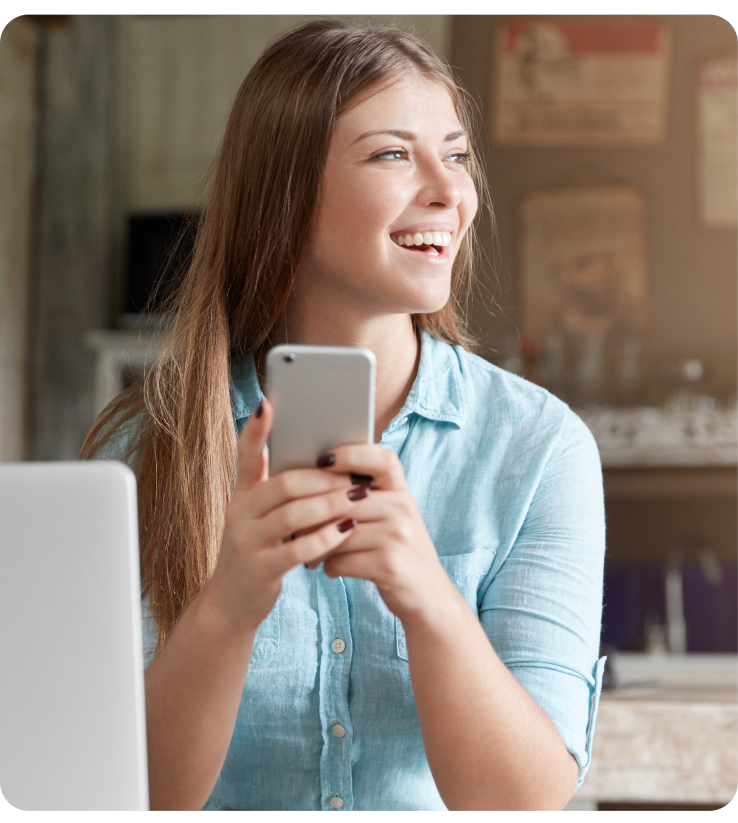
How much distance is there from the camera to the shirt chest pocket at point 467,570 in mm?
849

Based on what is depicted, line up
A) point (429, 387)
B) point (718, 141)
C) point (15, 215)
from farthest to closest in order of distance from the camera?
point (15, 215) → point (718, 141) → point (429, 387)

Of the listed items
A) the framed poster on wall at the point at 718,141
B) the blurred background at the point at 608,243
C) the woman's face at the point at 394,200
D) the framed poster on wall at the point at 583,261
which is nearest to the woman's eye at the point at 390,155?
the woman's face at the point at 394,200

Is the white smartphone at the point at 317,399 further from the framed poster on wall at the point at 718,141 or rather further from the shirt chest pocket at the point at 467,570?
the framed poster on wall at the point at 718,141

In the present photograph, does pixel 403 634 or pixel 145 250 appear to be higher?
pixel 145 250

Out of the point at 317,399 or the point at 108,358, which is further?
the point at 108,358

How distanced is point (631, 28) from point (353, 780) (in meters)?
2.84

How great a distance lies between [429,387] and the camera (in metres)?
0.96

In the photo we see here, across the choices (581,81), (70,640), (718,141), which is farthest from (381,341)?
(718,141)

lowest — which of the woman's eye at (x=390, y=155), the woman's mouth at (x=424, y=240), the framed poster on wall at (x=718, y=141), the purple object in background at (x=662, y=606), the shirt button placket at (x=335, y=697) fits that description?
the purple object in background at (x=662, y=606)

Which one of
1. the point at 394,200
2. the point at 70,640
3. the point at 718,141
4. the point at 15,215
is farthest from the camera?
the point at 15,215

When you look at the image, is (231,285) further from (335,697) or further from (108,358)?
(108,358)

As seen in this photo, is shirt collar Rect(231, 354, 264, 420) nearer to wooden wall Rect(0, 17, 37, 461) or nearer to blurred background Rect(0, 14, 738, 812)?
blurred background Rect(0, 14, 738, 812)

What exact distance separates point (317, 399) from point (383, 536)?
0.33ft
